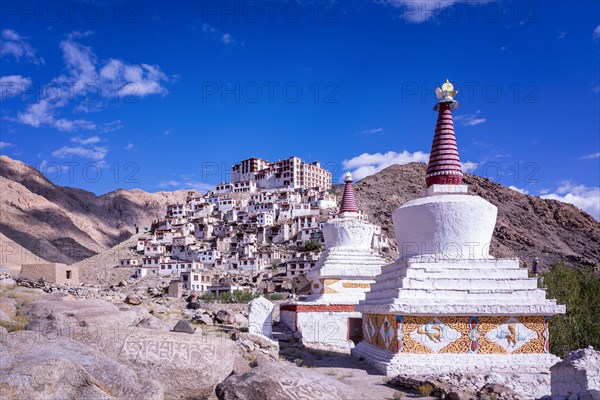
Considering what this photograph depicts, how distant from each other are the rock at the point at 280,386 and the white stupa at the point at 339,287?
14445 millimetres

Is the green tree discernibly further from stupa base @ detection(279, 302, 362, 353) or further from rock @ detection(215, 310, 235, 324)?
rock @ detection(215, 310, 235, 324)

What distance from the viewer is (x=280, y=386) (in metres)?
7.16

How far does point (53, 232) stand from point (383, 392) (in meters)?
111

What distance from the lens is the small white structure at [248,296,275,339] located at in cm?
1877

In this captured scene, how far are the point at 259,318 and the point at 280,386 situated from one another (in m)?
12.0

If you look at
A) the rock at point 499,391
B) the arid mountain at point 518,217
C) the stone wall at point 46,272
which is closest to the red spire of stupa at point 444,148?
the rock at point 499,391

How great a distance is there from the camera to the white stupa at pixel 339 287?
22.0m

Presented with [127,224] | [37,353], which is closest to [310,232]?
[37,353]

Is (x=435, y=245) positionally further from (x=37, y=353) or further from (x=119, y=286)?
(x=119, y=286)

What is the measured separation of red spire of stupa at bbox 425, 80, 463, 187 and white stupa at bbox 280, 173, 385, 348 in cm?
770

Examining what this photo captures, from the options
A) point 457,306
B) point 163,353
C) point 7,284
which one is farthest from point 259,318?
point 163,353

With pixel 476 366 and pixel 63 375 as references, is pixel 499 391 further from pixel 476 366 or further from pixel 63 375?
pixel 63 375

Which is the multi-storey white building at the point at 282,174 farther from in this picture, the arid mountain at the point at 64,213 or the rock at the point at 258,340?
the rock at the point at 258,340

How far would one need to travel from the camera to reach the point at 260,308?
19.1 meters
